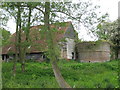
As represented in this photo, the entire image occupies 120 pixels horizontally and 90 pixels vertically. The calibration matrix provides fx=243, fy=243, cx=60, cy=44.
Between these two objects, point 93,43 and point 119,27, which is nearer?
point 93,43

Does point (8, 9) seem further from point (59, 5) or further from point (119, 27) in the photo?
point (119, 27)

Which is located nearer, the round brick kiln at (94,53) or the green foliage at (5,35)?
the green foliage at (5,35)

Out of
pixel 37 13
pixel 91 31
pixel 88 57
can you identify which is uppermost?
pixel 37 13

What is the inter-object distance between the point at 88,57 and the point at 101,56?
162 centimetres

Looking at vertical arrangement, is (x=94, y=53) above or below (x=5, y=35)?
below

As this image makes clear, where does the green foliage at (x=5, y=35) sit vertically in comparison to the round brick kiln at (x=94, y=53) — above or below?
above

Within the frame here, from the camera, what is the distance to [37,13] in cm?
1100

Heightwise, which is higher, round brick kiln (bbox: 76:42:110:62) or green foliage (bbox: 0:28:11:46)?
green foliage (bbox: 0:28:11:46)

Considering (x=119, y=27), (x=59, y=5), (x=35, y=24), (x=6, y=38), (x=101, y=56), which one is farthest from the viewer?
(x=119, y=27)

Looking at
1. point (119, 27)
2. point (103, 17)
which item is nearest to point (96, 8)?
point (103, 17)

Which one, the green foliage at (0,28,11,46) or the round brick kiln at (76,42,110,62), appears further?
the round brick kiln at (76,42,110,62)

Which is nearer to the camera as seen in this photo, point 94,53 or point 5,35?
point 5,35

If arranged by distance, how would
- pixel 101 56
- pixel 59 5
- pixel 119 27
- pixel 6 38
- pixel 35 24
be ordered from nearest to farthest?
pixel 59 5 < pixel 35 24 < pixel 6 38 < pixel 101 56 < pixel 119 27

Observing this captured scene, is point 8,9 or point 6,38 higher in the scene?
point 8,9
